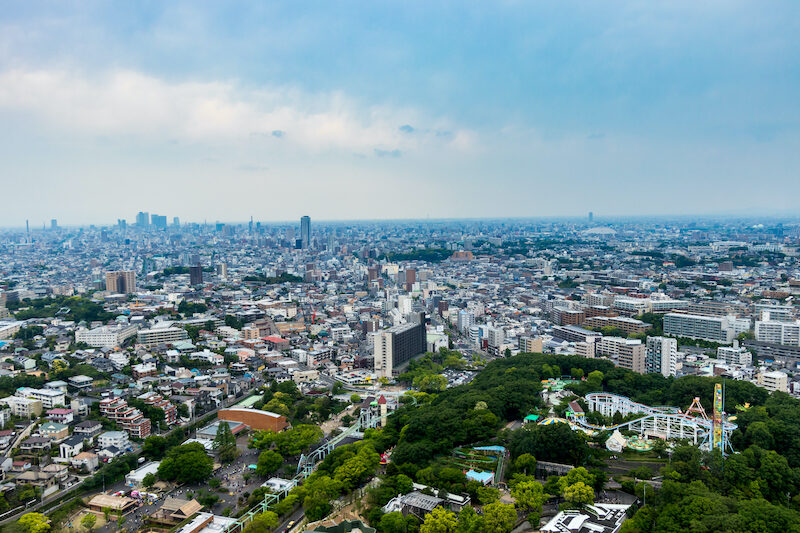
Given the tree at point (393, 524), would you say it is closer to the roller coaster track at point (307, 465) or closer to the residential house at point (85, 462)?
the roller coaster track at point (307, 465)

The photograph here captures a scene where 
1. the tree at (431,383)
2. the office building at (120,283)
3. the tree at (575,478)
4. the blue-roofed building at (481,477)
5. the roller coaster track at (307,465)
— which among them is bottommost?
the roller coaster track at (307,465)

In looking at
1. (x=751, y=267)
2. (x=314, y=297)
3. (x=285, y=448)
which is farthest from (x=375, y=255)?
(x=285, y=448)

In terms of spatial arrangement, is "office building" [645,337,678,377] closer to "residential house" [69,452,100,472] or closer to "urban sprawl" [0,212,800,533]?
"urban sprawl" [0,212,800,533]

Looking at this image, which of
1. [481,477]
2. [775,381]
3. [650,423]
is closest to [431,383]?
[650,423]

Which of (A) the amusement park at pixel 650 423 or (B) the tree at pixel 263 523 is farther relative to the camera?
(A) the amusement park at pixel 650 423

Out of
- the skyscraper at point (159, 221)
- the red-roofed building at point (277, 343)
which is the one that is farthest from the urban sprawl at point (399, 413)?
the skyscraper at point (159, 221)

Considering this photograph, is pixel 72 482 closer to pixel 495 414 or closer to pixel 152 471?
pixel 152 471

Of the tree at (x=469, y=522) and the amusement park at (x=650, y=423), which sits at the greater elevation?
the amusement park at (x=650, y=423)
